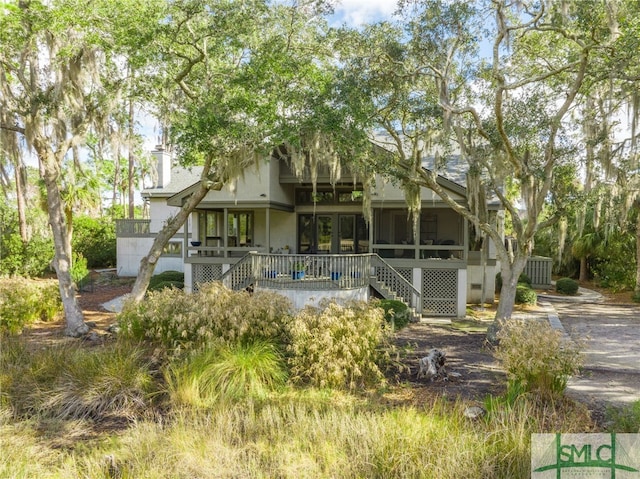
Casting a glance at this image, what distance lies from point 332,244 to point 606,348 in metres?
9.77

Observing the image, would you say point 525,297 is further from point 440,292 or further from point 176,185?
point 176,185

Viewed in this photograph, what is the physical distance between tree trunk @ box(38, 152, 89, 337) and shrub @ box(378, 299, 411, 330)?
24.4 ft

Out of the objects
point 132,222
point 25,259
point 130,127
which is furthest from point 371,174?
point 25,259

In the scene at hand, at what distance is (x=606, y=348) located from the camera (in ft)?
32.6

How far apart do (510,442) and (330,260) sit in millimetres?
8739

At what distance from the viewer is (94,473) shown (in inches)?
176

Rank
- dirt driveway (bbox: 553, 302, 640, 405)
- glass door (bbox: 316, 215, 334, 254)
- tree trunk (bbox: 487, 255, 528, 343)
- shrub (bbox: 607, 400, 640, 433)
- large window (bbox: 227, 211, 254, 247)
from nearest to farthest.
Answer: shrub (bbox: 607, 400, 640, 433), dirt driveway (bbox: 553, 302, 640, 405), tree trunk (bbox: 487, 255, 528, 343), glass door (bbox: 316, 215, 334, 254), large window (bbox: 227, 211, 254, 247)

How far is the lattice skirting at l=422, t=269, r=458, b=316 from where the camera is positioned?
14.1 meters

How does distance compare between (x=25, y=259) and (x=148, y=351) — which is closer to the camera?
(x=148, y=351)

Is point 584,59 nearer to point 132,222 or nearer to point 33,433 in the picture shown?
point 33,433

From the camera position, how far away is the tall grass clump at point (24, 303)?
10.2 meters

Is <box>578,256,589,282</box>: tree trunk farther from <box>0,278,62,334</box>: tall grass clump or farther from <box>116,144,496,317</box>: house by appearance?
<box>0,278,62,334</box>: tall grass clump

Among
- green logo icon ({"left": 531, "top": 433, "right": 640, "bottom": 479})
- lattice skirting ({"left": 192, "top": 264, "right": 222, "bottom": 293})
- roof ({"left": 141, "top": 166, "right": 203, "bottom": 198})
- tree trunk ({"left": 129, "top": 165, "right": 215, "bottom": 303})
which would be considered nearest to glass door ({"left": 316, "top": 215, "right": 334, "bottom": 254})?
lattice skirting ({"left": 192, "top": 264, "right": 222, "bottom": 293})

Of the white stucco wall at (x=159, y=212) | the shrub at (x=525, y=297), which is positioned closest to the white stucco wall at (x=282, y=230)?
the white stucco wall at (x=159, y=212)
